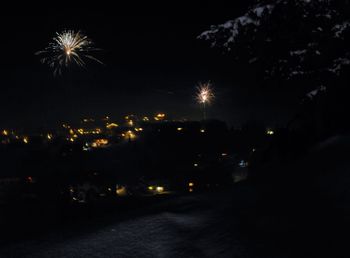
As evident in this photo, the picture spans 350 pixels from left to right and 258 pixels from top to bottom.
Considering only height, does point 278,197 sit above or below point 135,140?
below

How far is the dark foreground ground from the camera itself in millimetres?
3010

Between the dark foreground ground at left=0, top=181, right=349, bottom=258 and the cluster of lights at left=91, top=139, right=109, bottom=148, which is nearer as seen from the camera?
the dark foreground ground at left=0, top=181, right=349, bottom=258

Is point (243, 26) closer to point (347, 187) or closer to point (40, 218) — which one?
point (347, 187)

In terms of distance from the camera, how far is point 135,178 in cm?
4684

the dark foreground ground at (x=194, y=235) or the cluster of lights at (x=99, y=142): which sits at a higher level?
the cluster of lights at (x=99, y=142)

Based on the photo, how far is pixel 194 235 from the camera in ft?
11.4

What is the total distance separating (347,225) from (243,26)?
17.0ft

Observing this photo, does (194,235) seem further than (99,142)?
No

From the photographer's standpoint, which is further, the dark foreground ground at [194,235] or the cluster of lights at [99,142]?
the cluster of lights at [99,142]

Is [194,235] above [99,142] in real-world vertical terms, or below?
below

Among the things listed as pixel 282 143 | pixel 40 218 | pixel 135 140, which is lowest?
pixel 40 218

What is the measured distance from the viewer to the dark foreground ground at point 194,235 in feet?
9.87

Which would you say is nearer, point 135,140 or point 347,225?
point 347,225

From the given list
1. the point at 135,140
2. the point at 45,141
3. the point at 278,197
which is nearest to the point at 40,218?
the point at 278,197
